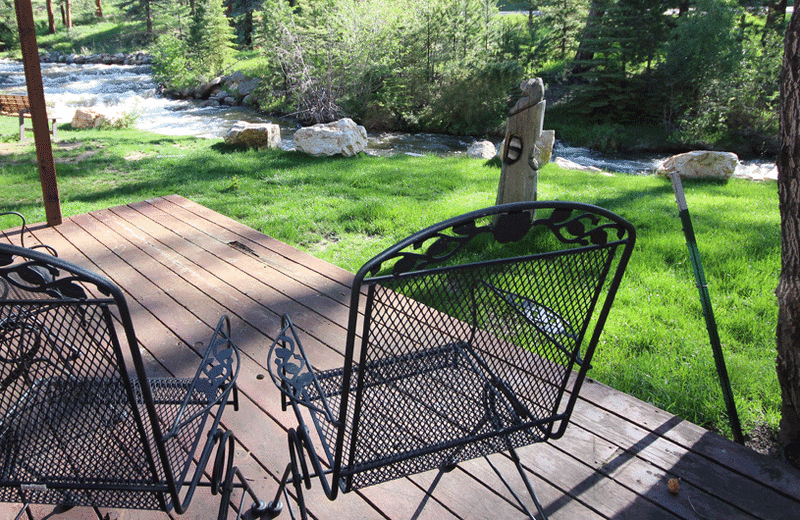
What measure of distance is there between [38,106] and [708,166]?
7.68 meters

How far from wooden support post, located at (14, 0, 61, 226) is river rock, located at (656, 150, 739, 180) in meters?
7.03

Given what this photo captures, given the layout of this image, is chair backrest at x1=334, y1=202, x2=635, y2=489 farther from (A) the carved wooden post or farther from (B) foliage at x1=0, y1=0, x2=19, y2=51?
(B) foliage at x1=0, y1=0, x2=19, y2=51

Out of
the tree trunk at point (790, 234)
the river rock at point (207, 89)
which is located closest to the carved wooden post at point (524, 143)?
the tree trunk at point (790, 234)

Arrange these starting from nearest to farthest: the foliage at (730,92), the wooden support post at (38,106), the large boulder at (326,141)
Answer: the wooden support post at (38,106), the large boulder at (326,141), the foliage at (730,92)

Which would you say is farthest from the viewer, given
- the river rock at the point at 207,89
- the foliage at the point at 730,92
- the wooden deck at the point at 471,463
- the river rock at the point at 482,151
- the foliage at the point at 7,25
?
the foliage at the point at 7,25

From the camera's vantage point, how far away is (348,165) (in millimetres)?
7383

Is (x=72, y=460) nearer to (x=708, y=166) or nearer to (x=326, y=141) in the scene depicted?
(x=326, y=141)

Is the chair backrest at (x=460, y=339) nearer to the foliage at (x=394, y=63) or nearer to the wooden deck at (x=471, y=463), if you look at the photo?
the wooden deck at (x=471, y=463)

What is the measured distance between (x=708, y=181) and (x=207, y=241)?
253 inches

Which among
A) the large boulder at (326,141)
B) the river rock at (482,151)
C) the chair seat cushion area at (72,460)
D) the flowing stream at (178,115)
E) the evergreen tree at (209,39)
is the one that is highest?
the evergreen tree at (209,39)

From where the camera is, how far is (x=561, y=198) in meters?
5.66

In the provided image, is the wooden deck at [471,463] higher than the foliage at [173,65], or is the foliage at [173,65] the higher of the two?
the foliage at [173,65]

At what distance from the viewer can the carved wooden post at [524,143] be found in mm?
4301

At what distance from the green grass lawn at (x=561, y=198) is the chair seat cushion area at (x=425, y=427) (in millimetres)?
1212
